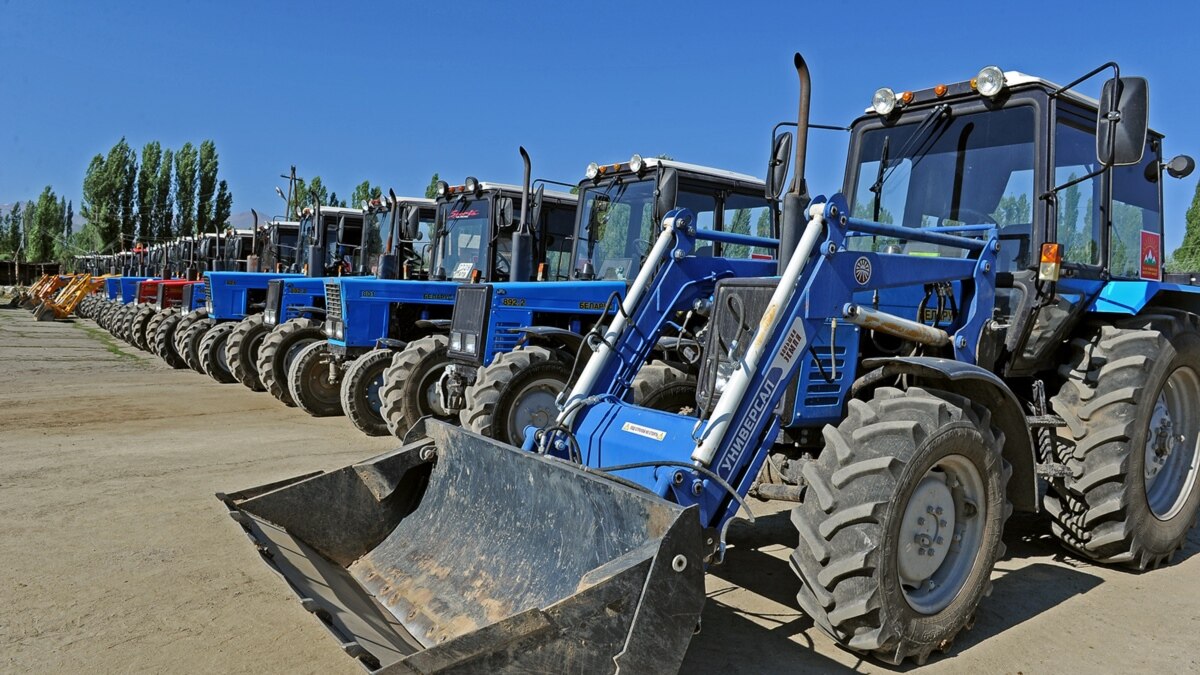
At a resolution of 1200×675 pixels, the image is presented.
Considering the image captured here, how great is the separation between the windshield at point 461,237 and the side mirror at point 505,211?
1261 millimetres

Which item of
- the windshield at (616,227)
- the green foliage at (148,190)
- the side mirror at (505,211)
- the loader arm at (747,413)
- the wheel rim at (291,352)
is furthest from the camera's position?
the green foliage at (148,190)

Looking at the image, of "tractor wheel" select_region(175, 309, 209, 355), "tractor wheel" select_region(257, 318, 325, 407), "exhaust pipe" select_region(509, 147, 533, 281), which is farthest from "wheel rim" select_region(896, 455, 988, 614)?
"tractor wheel" select_region(175, 309, 209, 355)

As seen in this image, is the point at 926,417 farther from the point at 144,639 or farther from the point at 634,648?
Answer: the point at 144,639

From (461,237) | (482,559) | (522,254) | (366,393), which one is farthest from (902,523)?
(461,237)

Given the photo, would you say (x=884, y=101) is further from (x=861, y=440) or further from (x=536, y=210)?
(x=536, y=210)

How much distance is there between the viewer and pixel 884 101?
16.9ft

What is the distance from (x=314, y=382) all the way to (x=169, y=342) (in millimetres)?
6764

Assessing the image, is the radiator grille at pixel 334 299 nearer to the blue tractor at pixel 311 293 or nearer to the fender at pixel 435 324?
the blue tractor at pixel 311 293

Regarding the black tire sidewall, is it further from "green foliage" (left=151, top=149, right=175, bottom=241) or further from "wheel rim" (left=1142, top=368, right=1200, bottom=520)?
"green foliage" (left=151, top=149, right=175, bottom=241)

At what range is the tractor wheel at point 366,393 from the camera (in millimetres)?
8453

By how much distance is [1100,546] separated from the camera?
4.52m

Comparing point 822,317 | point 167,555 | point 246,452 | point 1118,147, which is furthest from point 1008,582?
point 246,452

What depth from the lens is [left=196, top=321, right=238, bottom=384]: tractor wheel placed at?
12570 mm

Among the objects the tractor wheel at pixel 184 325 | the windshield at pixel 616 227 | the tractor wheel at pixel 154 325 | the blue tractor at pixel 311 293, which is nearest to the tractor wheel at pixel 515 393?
the windshield at pixel 616 227
